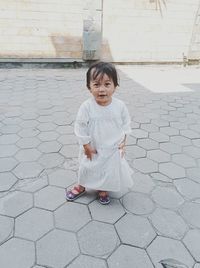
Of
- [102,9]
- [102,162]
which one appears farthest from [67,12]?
[102,162]

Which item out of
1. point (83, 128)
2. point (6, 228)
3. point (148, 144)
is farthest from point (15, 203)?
point (148, 144)

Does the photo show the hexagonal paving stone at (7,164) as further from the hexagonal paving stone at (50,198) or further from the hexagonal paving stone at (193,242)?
the hexagonal paving stone at (193,242)

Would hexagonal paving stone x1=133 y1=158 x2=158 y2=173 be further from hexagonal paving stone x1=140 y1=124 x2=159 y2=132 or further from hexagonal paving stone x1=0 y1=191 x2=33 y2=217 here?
hexagonal paving stone x1=0 y1=191 x2=33 y2=217

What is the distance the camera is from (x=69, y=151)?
3.27 metres

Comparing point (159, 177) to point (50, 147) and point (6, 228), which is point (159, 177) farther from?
point (6, 228)

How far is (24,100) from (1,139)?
61.4 inches

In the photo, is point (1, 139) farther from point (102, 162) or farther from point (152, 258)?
point (152, 258)

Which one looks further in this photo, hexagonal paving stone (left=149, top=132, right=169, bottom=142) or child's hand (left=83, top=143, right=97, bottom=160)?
hexagonal paving stone (left=149, top=132, right=169, bottom=142)

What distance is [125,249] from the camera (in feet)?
6.46

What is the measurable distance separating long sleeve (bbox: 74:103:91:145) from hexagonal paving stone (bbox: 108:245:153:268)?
85cm

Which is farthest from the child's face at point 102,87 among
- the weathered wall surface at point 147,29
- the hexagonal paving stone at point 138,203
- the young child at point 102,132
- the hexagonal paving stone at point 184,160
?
the weathered wall surface at point 147,29

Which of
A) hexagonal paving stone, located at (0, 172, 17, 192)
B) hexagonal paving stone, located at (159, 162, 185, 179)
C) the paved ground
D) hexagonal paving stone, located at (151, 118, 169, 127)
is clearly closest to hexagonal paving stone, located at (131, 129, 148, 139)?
the paved ground

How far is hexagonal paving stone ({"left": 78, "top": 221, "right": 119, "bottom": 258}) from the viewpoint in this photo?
194 cm

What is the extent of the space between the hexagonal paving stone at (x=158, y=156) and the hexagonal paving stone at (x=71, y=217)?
1.21 m
